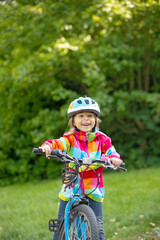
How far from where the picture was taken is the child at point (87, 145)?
3064 mm

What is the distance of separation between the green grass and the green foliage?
5.55 feet

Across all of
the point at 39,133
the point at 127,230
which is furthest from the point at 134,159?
the point at 127,230

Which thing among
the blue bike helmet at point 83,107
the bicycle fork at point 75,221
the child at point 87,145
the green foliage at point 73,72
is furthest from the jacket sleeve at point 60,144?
the green foliage at point 73,72

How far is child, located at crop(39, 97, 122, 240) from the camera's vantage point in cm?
306

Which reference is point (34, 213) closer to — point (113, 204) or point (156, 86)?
point (113, 204)

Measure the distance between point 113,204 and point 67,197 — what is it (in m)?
2.93

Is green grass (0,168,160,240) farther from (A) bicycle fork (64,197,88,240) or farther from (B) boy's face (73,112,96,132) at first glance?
(B) boy's face (73,112,96,132)

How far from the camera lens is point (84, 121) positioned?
3.17m

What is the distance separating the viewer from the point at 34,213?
229 inches

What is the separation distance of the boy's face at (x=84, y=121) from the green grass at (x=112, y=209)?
1.68 meters

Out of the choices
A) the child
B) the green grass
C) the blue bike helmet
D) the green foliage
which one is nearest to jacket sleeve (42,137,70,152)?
the child

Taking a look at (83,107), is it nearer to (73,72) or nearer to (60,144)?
(60,144)

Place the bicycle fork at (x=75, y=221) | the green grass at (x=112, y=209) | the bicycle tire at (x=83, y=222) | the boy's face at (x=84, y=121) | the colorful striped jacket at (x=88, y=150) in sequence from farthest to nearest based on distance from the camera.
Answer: the green grass at (x=112, y=209), the boy's face at (x=84, y=121), the colorful striped jacket at (x=88, y=150), the bicycle fork at (x=75, y=221), the bicycle tire at (x=83, y=222)

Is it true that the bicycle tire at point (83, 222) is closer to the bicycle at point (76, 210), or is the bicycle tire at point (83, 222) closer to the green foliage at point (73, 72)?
the bicycle at point (76, 210)
